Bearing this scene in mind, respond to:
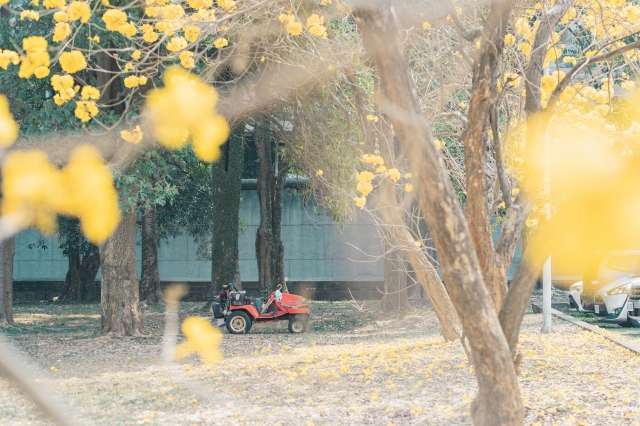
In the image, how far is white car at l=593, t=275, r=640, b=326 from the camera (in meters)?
13.4

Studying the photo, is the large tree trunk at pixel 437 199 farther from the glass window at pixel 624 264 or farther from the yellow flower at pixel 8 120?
the glass window at pixel 624 264

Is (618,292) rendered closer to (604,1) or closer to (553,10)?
(604,1)

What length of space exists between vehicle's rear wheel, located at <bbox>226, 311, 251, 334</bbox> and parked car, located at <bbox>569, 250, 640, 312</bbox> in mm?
7007

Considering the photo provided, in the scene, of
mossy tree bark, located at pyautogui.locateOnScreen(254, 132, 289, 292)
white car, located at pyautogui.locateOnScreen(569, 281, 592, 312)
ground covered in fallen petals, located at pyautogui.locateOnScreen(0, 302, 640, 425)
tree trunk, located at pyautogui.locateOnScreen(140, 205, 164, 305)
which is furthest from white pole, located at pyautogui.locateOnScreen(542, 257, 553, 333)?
tree trunk, located at pyautogui.locateOnScreen(140, 205, 164, 305)

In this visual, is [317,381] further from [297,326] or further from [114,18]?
[297,326]

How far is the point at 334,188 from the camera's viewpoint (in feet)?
38.9

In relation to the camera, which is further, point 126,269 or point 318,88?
point 126,269

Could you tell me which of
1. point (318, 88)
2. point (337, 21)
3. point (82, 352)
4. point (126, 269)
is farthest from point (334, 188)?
point (82, 352)

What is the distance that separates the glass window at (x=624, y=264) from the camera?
14.3m

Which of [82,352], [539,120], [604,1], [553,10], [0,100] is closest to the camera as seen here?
[539,120]

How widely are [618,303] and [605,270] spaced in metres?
1.25

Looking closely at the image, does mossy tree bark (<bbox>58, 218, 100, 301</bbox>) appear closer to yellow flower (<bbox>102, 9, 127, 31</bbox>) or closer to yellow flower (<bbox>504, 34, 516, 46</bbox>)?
yellow flower (<bbox>504, 34, 516, 46</bbox>)

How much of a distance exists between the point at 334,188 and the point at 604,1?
17.3ft

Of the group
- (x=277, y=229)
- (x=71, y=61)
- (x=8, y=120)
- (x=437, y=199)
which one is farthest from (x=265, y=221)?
(x=437, y=199)
